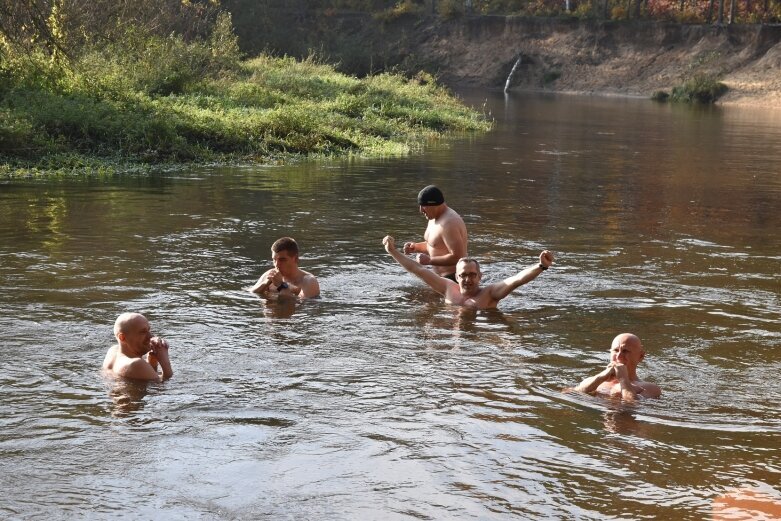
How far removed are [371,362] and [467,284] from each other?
221 cm

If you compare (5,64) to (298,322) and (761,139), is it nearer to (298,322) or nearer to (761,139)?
(298,322)

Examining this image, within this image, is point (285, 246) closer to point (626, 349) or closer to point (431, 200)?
point (431, 200)

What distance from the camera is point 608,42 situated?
215 feet

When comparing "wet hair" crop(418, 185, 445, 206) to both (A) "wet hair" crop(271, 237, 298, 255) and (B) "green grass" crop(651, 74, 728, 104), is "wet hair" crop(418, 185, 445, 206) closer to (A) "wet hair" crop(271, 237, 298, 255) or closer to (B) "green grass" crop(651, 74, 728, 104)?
(A) "wet hair" crop(271, 237, 298, 255)

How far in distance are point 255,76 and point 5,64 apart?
11.7 metres

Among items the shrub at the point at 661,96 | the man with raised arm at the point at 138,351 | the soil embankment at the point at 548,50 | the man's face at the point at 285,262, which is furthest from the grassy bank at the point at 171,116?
the shrub at the point at 661,96

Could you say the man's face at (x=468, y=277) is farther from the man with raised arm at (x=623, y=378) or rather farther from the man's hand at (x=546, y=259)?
the man with raised arm at (x=623, y=378)

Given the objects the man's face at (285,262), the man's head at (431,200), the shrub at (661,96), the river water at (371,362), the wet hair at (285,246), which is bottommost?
the river water at (371,362)

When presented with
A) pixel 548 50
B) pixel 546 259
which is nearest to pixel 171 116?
pixel 546 259

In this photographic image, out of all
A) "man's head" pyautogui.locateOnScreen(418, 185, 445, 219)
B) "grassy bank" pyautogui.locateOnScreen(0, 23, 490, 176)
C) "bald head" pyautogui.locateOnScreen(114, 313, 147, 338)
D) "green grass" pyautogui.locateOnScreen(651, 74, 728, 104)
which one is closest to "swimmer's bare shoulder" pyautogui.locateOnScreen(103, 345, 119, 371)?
"bald head" pyautogui.locateOnScreen(114, 313, 147, 338)

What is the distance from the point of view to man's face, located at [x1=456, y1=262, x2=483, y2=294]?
34.8 ft

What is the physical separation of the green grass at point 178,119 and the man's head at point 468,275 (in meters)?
10.6

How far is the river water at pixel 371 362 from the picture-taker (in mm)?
6293

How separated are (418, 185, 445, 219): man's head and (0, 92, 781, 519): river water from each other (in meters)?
0.82
